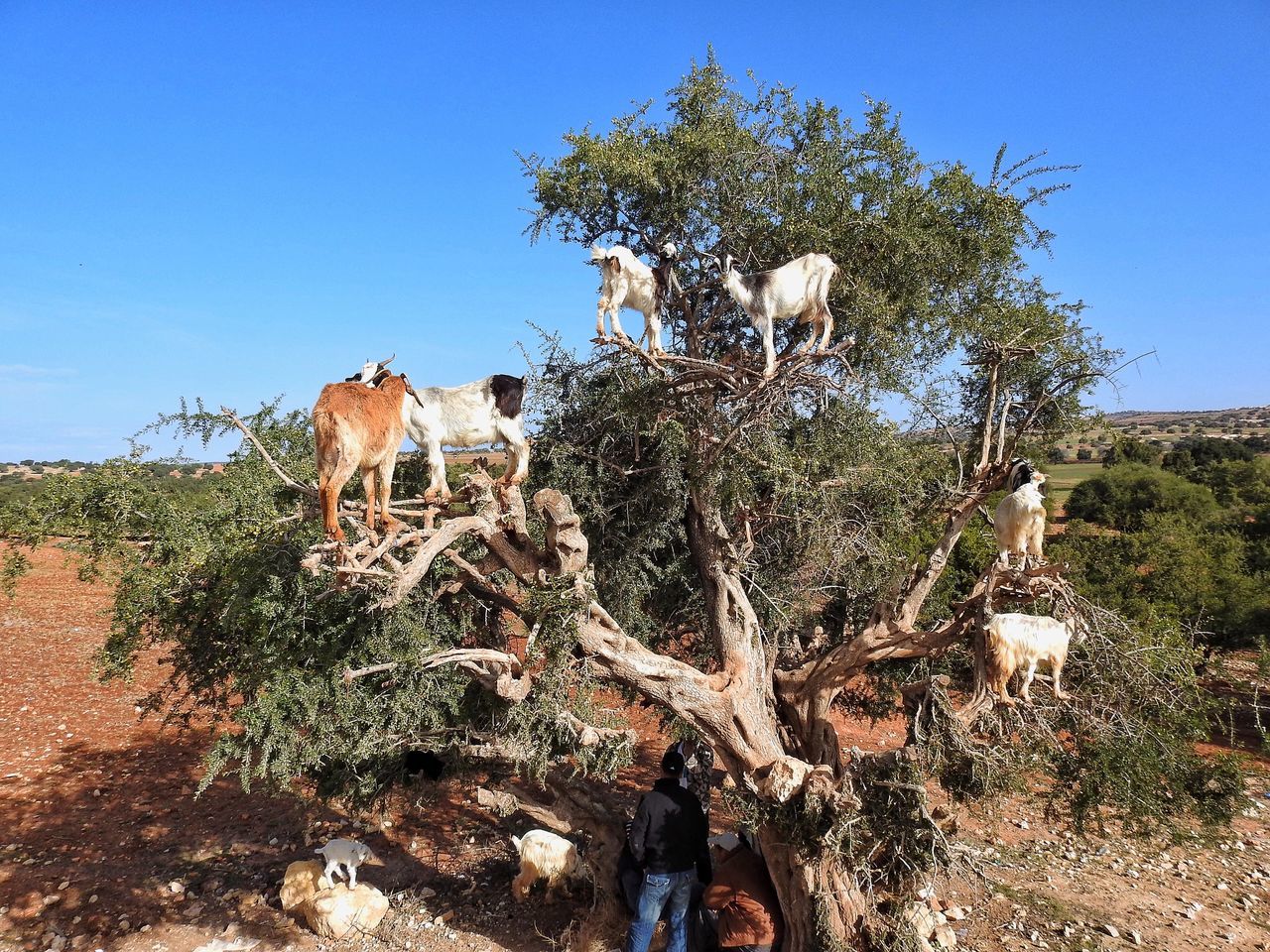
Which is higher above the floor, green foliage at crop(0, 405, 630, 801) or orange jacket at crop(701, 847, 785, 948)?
green foliage at crop(0, 405, 630, 801)

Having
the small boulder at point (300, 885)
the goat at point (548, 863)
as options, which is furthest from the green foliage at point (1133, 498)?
the small boulder at point (300, 885)

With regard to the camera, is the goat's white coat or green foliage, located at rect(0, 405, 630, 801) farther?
the goat's white coat

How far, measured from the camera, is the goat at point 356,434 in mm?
4734

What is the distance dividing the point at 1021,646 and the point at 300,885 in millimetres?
8236

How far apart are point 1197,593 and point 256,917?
64.2 feet

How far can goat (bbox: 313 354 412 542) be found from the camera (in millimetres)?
4734

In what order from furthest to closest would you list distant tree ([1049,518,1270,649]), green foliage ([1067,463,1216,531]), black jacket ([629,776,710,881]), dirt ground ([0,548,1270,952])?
green foliage ([1067,463,1216,531])
distant tree ([1049,518,1270,649])
dirt ground ([0,548,1270,952])
black jacket ([629,776,710,881])

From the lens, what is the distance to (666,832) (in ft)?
20.3

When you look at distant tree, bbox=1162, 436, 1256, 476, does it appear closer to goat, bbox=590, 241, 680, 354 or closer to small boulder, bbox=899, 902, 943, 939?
small boulder, bbox=899, 902, 943, 939

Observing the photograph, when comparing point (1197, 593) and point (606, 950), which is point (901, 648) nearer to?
point (606, 950)

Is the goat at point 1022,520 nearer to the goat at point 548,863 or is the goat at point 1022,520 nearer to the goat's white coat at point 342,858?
the goat at point 548,863

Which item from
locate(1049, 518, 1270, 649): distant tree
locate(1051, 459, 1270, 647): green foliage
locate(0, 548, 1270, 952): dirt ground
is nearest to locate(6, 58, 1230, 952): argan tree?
locate(0, 548, 1270, 952): dirt ground

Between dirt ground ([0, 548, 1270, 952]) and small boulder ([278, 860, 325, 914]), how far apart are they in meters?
0.26

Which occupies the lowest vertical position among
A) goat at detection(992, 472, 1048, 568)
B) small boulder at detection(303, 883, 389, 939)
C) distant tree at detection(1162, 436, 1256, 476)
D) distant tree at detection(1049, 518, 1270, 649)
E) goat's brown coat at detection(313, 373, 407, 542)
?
small boulder at detection(303, 883, 389, 939)
